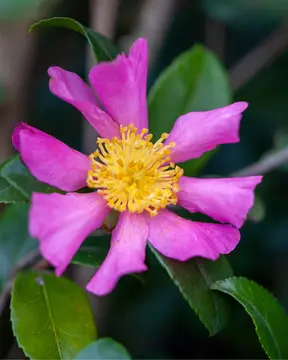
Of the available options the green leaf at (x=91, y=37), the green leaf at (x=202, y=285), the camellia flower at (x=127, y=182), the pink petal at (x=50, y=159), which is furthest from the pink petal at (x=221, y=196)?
the green leaf at (x=91, y=37)

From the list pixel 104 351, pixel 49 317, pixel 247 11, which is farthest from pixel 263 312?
pixel 247 11

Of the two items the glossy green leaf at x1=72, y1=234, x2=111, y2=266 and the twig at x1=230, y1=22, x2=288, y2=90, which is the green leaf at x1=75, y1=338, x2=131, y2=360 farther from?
the twig at x1=230, y1=22, x2=288, y2=90

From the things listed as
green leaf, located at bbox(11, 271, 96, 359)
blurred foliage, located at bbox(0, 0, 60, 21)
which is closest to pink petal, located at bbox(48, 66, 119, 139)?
green leaf, located at bbox(11, 271, 96, 359)

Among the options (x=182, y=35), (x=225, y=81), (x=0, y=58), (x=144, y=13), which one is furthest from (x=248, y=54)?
(x=0, y=58)

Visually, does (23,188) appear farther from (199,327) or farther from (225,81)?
(199,327)

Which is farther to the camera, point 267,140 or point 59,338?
point 267,140

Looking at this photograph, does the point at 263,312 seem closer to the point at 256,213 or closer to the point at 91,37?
the point at 256,213
